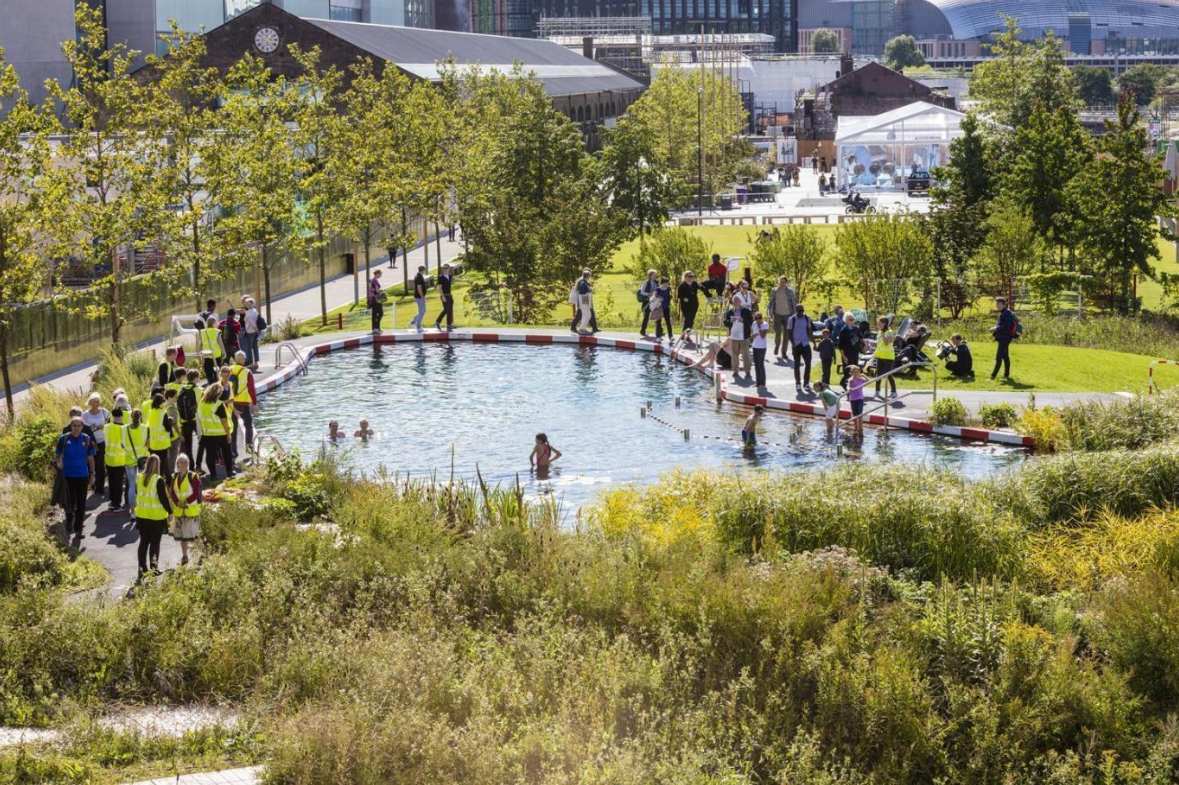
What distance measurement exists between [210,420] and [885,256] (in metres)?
20.6

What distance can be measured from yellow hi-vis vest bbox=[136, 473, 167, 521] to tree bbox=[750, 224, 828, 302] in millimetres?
23329

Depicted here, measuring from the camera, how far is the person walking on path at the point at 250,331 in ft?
94.3

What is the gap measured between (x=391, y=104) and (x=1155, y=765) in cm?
4081

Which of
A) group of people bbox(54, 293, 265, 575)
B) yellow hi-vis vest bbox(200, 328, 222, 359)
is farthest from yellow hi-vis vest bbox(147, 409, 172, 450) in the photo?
yellow hi-vis vest bbox(200, 328, 222, 359)

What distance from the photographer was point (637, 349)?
102 ft

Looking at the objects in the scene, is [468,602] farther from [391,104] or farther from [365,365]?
[391,104]

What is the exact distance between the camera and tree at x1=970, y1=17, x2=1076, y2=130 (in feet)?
183

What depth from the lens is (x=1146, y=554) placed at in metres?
14.2

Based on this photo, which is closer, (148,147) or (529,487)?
(529,487)

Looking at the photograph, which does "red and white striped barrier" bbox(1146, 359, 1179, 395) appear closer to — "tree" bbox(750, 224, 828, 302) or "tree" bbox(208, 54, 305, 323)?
"tree" bbox(750, 224, 828, 302)

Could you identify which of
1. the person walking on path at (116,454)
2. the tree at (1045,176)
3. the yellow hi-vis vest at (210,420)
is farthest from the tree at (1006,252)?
the person walking on path at (116,454)

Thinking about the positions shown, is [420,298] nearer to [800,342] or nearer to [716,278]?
[716,278]

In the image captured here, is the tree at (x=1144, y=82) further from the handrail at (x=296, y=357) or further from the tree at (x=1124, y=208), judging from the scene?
the handrail at (x=296, y=357)

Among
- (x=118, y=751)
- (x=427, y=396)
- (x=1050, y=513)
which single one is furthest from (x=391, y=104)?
(x=118, y=751)
